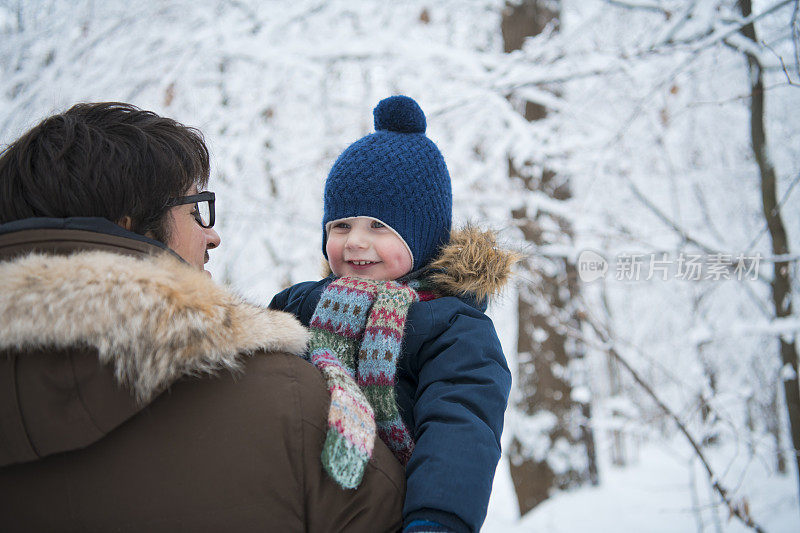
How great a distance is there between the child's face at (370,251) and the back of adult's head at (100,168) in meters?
0.59

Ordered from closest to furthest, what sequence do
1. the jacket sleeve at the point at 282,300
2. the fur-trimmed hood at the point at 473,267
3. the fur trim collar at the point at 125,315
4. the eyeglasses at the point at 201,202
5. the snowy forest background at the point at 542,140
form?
1. the fur trim collar at the point at 125,315
2. the eyeglasses at the point at 201,202
3. the fur-trimmed hood at the point at 473,267
4. the jacket sleeve at the point at 282,300
5. the snowy forest background at the point at 542,140

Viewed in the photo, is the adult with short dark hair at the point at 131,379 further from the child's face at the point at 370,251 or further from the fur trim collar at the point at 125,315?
the child's face at the point at 370,251

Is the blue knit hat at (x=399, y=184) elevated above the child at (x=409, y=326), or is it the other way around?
the blue knit hat at (x=399, y=184)

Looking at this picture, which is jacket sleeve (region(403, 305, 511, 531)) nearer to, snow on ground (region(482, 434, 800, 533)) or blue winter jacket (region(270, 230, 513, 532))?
blue winter jacket (region(270, 230, 513, 532))

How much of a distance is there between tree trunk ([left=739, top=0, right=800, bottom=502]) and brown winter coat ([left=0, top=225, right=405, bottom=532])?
3773mm

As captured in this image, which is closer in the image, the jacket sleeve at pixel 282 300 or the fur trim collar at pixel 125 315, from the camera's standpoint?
the fur trim collar at pixel 125 315

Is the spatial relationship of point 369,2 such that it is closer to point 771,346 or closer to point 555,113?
point 555,113

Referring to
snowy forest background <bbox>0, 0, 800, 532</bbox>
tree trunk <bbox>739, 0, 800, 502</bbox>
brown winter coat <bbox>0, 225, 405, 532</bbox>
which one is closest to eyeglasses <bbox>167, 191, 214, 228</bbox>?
brown winter coat <bbox>0, 225, 405, 532</bbox>

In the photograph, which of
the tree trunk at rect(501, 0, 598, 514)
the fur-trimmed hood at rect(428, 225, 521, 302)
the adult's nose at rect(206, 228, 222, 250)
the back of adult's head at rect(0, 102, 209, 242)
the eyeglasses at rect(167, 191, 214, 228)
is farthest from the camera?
the tree trunk at rect(501, 0, 598, 514)

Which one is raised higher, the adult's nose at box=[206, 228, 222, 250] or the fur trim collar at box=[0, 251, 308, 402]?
the adult's nose at box=[206, 228, 222, 250]

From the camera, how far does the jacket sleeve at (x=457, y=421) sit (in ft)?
3.89

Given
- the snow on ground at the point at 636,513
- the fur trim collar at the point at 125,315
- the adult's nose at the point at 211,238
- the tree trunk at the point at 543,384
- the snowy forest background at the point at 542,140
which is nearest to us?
the fur trim collar at the point at 125,315

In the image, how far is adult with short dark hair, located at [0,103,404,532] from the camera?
0.92 m

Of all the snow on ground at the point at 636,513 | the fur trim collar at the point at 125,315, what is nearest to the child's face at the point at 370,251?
the fur trim collar at the point at 125,315
